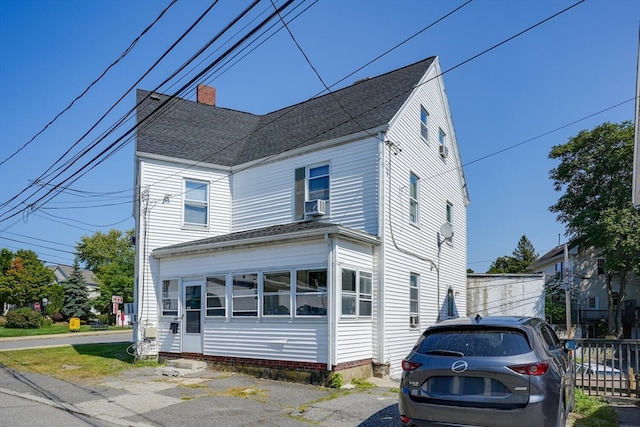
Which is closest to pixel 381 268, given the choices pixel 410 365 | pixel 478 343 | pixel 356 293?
pixel 356 293

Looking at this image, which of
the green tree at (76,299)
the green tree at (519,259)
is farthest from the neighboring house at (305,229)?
the green tree at (519,259)

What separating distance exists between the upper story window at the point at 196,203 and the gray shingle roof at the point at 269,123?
0.96 m

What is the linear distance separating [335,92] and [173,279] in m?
9.20

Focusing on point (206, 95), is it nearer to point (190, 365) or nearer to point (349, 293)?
point (190, 365)

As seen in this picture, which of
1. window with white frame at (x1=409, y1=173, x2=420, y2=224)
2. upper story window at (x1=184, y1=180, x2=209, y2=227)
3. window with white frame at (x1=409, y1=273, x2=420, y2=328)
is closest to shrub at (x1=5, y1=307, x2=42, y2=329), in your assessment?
upper story window at (x1=184, y1=180, x2=209, y2=227)

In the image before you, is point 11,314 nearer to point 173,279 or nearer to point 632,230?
point 173,279

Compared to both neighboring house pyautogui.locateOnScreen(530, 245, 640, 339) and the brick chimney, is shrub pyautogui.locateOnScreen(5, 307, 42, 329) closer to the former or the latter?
the brick chimney

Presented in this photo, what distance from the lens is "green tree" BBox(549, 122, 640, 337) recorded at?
1372 inches

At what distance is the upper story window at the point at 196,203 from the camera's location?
17797 mm

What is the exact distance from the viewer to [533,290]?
23.5m

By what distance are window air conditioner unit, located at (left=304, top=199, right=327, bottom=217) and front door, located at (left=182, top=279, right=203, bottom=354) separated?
3.86 m

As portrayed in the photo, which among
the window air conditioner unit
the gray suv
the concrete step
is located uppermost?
the window air conditioner unit

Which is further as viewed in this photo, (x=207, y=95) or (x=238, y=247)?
(x=207, y=95)

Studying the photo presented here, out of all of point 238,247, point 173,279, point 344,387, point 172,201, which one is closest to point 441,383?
point 344,387
